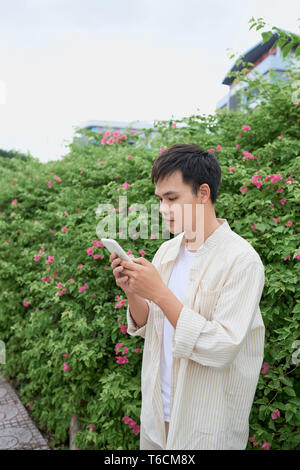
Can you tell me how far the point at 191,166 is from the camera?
4.57 feet

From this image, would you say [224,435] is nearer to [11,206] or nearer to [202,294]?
[202,294]

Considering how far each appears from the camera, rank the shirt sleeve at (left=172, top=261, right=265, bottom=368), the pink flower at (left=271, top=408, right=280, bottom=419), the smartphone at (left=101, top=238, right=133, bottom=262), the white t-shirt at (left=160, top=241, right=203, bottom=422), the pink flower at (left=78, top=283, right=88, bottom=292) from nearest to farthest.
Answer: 1. the shirt sleeve at (left=172, top=261, right=265, bottom=368)
2. the smartphone at (left=101, top=238, right=133, bottom=262)
3. the white t-shirt at (left=160, top=241, right=203, bottom=422)
4. the pink flower at (left=271, top=408, right=280, bottom=419)
5. the pink flower at (left=78, top=283, right=88, bottom=292)

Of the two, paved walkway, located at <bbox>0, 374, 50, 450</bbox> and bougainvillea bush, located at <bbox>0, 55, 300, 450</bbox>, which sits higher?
bougainvillea bush, located at <bbox>0, 55, 300, 450</bbox>

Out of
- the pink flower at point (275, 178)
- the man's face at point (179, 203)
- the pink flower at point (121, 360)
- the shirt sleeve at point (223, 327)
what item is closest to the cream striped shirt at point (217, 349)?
the shirt sleeve at point (223, 327)

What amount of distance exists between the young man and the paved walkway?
2.16 meters

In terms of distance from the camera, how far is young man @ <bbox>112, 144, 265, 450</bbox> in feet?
4.00

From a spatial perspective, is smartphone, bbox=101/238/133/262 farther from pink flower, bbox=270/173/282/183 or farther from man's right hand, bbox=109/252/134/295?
pink flower, bbox=270/173/282/183

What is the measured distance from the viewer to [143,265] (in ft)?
4.30

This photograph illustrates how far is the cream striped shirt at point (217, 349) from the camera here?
3.98 feet

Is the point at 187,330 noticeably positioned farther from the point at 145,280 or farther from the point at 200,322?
the point at 145,280

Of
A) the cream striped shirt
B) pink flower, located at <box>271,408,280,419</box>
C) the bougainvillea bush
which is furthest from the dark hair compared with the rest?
pink flower, located at <box>271,408,280,419</box>

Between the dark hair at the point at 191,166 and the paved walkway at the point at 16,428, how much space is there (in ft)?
9.04

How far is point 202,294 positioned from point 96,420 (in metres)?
1.61
